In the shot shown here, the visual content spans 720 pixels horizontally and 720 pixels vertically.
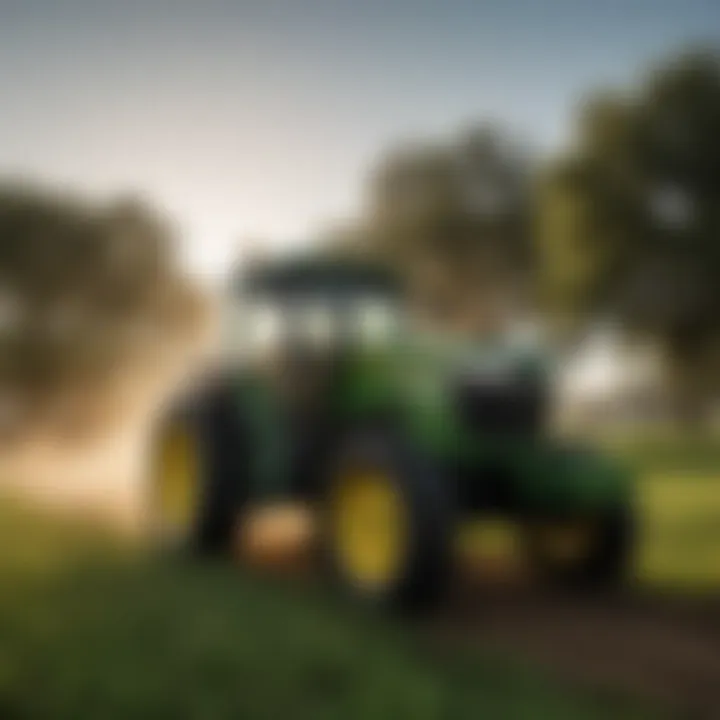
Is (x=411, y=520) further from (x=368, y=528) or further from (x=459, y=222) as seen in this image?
(x=459, y=222)

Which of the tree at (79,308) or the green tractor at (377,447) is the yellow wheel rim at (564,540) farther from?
the tree at (79,308)

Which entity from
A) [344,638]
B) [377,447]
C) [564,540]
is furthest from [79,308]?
[564,540]

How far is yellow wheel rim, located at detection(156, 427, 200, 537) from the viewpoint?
1463 millimetres

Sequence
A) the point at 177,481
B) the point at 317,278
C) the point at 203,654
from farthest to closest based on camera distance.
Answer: the point at 177,481, the point at 317,278, the point at 203,654

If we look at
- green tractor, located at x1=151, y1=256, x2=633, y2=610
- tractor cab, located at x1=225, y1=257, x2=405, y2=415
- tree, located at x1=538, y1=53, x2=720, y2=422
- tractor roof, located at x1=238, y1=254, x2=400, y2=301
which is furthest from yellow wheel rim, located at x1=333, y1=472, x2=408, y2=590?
tree, located at x1=538, y1=53, x2=720, y2=422

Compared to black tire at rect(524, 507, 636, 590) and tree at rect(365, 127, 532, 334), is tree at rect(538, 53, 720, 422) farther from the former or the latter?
black tire at rect(524, 507, 636, 590)

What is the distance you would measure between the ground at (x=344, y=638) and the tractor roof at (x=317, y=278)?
395 mm

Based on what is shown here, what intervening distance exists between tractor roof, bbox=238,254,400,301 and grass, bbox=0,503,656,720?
1.37 ft

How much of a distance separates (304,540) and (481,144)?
0.63m

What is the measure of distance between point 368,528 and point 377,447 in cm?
13

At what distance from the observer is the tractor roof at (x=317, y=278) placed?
129 cm

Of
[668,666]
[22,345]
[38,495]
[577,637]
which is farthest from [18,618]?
[668,666]

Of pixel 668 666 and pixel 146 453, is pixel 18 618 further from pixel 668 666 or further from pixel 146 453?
pixel 668 666

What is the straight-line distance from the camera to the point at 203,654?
48.4 inches
